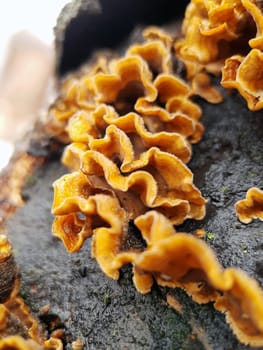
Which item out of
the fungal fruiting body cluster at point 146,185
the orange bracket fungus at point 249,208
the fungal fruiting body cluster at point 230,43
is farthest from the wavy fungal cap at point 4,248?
the fungal fruiting body cluster at point 230,43

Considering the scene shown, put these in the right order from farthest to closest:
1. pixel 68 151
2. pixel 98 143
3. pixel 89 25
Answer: pixel 89 25
pixel 68 151
pixel 98 143

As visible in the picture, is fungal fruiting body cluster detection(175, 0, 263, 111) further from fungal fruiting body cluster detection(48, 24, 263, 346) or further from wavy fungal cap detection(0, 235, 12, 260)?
wavy fungal cap detection(0, 235, 12, 260)

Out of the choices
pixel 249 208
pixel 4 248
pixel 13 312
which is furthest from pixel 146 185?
pixel 13 312

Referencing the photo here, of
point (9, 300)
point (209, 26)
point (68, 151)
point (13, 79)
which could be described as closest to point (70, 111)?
point (68, 151)

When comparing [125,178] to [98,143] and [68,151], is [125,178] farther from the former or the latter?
[68,151]

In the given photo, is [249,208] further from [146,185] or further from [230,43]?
[230,43]

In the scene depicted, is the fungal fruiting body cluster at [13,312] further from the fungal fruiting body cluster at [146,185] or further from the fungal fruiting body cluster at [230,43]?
the fungal fruiting body cluster at [230,43]
